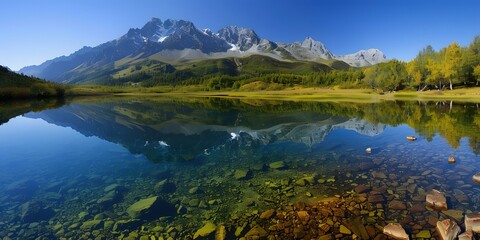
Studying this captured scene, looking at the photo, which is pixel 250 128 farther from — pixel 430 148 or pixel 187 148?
pixel 430 148

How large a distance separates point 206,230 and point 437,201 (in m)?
12.3

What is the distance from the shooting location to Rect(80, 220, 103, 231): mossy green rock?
13.0 meters

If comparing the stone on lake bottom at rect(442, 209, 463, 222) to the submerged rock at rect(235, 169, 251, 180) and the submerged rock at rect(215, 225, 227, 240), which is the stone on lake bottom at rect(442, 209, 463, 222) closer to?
the submerged rock at rect(215, 225, 227, 240)

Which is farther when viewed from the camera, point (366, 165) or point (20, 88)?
point (20, 88)

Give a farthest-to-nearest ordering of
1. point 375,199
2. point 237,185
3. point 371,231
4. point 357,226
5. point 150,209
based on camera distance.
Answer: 1. point 237,185
2. point 375,199
3. point 150,209
4. point 357,226
5. point 371,231

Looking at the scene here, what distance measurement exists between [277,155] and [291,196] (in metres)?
10.6

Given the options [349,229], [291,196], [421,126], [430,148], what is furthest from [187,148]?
[421,126]

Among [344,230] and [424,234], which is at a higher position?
[344,230]

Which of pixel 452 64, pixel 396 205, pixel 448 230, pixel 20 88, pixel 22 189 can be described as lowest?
pixel 396 205

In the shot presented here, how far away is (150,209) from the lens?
1466cm

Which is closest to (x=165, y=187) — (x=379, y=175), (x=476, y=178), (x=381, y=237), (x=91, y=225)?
(x=91, y=225)

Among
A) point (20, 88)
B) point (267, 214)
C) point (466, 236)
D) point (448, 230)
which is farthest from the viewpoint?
point (20, 88)

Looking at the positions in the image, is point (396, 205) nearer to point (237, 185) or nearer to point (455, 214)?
point (455, 214)

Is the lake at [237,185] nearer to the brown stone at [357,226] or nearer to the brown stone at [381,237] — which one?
the brown stone at [357,226]
